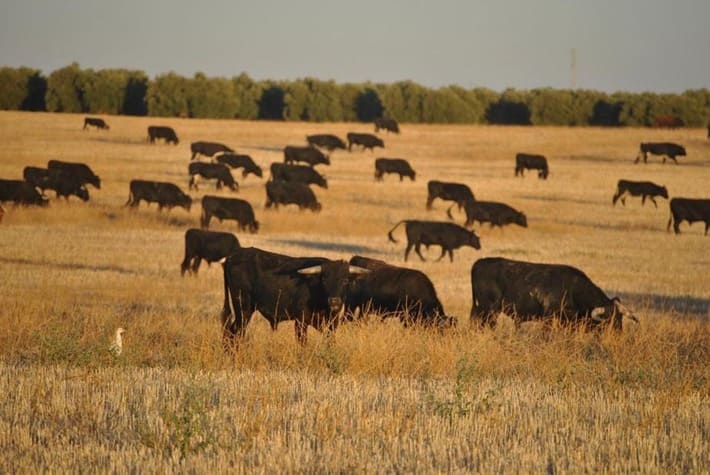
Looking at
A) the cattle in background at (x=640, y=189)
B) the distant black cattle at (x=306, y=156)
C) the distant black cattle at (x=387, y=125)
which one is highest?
the distant black cattle at (x=387, y=125)

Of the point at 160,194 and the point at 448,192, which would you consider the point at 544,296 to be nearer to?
the point at 160,194

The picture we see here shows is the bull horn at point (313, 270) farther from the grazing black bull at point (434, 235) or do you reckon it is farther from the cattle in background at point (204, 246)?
the grazing black bull at point (434, 235)

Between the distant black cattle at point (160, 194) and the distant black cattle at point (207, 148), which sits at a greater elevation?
the distant black cattle at point (207, 148)

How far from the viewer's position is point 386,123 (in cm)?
7762

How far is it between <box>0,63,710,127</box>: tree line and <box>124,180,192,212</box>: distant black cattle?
187ft

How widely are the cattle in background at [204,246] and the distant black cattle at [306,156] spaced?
31.7m

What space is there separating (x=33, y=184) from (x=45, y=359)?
26275 mm

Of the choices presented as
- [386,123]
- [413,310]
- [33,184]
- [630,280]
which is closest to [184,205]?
[33,184]

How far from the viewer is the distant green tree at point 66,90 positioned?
87.1 meters

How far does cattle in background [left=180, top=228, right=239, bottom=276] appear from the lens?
828 inches

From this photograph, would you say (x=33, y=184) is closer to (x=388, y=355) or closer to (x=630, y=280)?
(x=630, y=280)

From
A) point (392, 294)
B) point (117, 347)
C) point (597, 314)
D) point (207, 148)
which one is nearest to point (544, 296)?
point (597, 314)

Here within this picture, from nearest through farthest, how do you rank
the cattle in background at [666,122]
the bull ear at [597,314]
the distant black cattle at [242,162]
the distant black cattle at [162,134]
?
the bull ear at [597,314], the distant black cattle at [242,162], the distant black cattle at [162,134], the cattle in background at [666,122]

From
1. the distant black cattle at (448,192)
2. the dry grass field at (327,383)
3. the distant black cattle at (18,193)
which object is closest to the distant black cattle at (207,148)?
the distant black cattle at (448,192)
